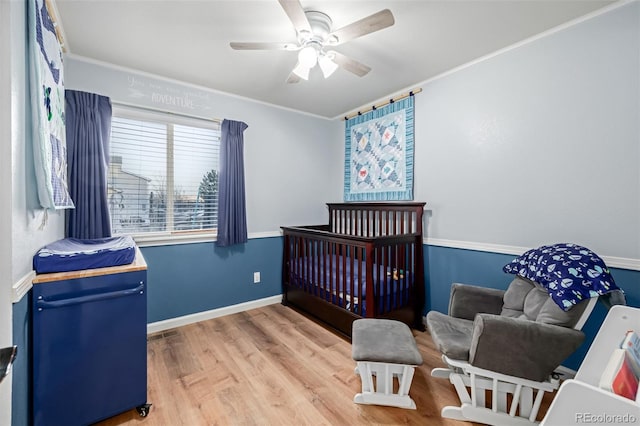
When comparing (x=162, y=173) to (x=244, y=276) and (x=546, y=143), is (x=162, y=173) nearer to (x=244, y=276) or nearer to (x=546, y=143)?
(x=244, y=276)

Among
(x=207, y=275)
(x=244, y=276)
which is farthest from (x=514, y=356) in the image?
(x=207, y=275)

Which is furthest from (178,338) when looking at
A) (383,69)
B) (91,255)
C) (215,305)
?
(383,69)

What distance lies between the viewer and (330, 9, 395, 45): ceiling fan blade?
1.39 metres

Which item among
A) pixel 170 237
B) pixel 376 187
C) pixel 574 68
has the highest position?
pixel 574 68

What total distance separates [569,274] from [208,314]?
2960 millimetres

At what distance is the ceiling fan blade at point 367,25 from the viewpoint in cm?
139

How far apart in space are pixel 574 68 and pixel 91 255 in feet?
10.6

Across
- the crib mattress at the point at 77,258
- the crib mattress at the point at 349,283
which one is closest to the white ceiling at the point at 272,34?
the crib mattress at the point at 77,258

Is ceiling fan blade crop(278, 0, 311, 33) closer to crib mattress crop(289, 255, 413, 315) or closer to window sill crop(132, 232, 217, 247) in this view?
crib mattress crop(289, 255, 413, 315)

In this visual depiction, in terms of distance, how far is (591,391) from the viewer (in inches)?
29.3

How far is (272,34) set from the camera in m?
1.92

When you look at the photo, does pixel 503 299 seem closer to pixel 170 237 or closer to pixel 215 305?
pixel 215 305

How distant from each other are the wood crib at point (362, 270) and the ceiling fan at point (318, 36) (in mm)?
1346

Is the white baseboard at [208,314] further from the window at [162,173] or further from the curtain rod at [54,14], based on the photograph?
→ the curtain rod at [54,14]
